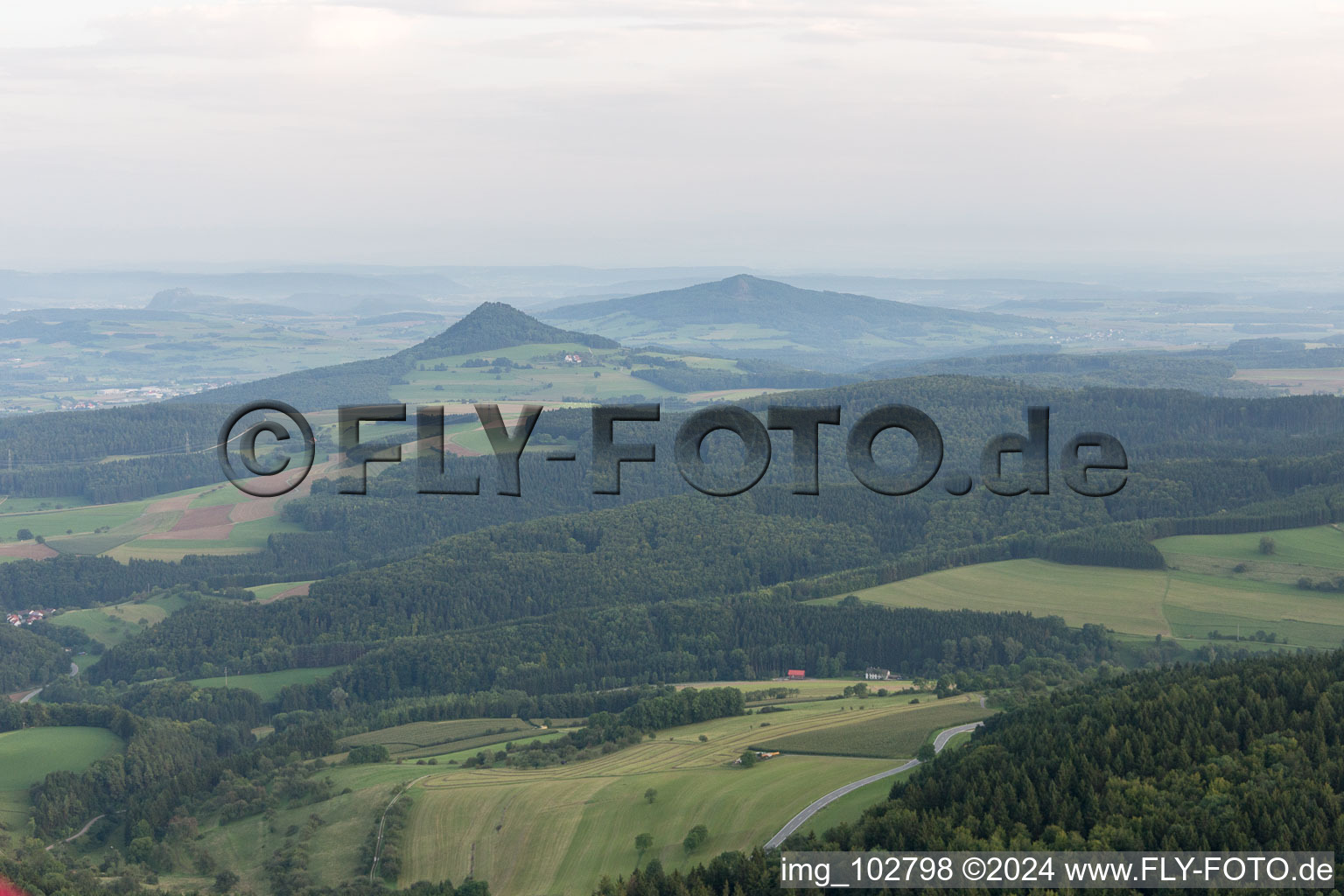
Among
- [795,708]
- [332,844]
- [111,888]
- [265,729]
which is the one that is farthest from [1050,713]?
[265,729]

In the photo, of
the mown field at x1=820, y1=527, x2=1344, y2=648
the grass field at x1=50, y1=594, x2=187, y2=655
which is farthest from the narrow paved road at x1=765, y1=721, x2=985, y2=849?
the grass field at x1=50, y1=594, x2=187, y2=655

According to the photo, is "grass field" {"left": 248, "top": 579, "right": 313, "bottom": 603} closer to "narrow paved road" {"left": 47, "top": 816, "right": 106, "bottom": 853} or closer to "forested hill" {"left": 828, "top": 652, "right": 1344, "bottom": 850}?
"narrow paved road" {"left": 47, "top": 816, "right": 106, "bottom": 853}

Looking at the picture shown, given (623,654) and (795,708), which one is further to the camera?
(623,654)

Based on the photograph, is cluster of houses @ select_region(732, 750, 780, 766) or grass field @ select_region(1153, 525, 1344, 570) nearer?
cluster of houses @ select_region(732, 750, 780, 766)

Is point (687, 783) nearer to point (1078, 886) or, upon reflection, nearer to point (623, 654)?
point (1078, 886)

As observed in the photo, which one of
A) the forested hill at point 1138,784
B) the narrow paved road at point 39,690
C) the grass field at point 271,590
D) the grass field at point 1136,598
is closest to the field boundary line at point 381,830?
the forested hill at point 1138,784

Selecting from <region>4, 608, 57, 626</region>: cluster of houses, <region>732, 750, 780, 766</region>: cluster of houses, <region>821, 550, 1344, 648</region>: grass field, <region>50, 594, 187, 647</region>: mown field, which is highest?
<region>821, 550, 1344, 648</region>: grass field
